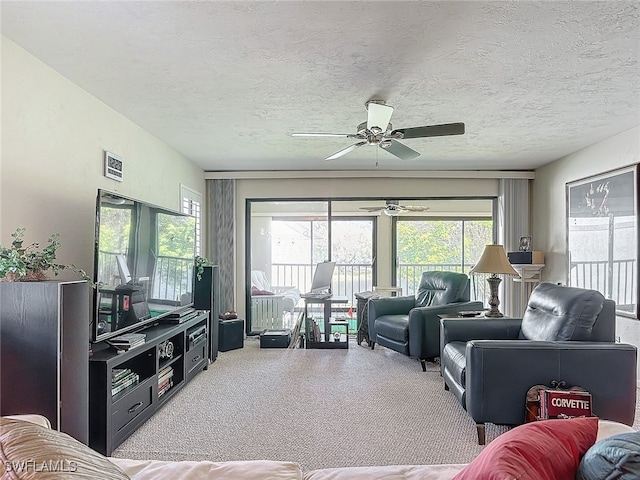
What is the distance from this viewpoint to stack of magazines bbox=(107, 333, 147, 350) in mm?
2441

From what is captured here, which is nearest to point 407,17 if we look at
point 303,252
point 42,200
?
point 42,200

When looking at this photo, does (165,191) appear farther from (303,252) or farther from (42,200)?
(303,252)

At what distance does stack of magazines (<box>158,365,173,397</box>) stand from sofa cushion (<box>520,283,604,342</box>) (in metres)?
2.82

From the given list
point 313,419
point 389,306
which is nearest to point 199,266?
point 313,419

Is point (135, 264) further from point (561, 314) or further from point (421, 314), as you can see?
point (561, 314)

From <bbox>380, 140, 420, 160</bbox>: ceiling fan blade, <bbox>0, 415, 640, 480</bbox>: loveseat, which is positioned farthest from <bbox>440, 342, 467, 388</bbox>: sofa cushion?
<bbox>0, 415, 640, 480</bbox>: loveseat

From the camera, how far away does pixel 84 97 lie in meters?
2.69

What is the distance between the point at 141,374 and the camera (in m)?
2.80

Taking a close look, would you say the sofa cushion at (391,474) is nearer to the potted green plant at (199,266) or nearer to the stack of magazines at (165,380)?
the stack of magazines at (165,380)

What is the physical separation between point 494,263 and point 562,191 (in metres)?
1.96

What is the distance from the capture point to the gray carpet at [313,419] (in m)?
2.31

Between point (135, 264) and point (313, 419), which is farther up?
point (135, 264)

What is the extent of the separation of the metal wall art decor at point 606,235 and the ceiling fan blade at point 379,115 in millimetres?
2482

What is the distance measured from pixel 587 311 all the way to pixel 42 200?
3486 mm
